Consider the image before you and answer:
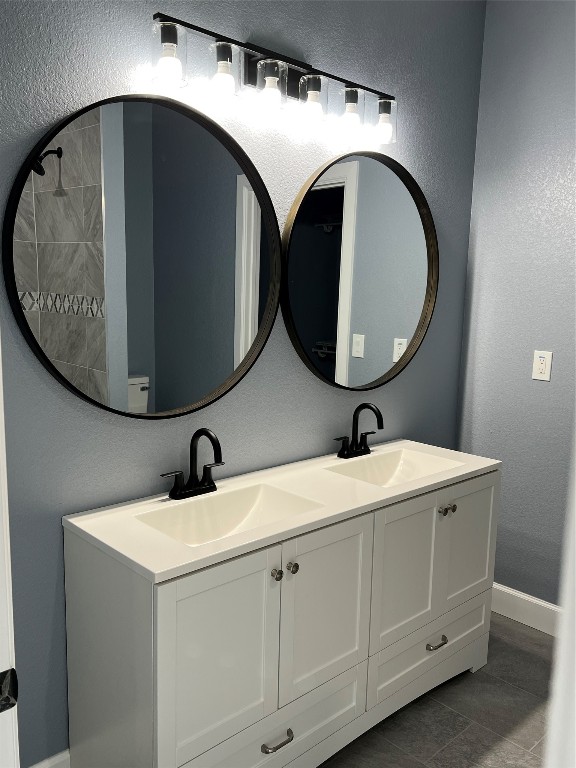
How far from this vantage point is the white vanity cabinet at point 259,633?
1490mm

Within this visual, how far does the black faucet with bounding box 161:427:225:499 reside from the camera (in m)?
1.85

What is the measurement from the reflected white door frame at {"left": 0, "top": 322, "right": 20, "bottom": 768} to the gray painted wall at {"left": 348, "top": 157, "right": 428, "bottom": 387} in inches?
63.8

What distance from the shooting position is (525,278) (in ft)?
8.93

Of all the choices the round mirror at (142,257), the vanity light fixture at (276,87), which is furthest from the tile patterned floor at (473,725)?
the vanity light fixture at (276,87)

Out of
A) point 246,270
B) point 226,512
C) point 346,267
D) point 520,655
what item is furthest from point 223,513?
point 520,655

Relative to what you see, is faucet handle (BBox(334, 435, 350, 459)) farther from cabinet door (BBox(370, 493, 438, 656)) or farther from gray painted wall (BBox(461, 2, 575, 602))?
gray painted wall (BBox(461, 2, 575, 602))

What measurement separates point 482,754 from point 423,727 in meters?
0.20

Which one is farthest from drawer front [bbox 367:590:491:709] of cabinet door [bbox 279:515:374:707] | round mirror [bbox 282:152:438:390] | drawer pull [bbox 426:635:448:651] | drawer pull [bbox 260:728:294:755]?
round mirror [bbox 282:152:438:390]

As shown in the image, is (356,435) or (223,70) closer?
(223,70)

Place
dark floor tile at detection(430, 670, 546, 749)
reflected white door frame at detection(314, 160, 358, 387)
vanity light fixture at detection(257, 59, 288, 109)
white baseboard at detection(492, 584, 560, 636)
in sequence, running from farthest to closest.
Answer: white baseboard at detection(492, 584, 560, 636) → reflected white door frame at detection(314, 160, 358, 387) → dark floor tile at detection(430, 670, 546, 749) → vanity light fixture at detection(257, 59, 288, 109)

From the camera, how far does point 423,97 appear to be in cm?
255

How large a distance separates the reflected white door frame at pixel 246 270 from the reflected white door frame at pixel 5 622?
115cm

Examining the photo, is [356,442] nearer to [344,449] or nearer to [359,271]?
[344,449]

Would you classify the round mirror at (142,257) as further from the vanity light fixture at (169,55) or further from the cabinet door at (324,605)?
the cabinet door at (324,605)
